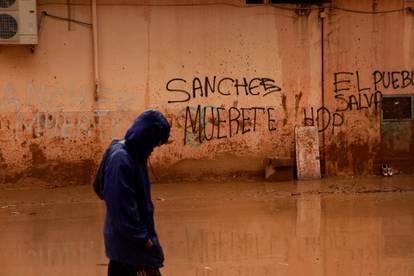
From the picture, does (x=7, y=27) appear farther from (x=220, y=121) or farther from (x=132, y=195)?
(x=132, y=195)

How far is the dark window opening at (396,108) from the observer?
39.9 feet

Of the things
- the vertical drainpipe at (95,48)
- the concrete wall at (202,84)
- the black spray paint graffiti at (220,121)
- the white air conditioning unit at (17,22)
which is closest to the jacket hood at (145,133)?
the white air conditioning unit at (17,22)

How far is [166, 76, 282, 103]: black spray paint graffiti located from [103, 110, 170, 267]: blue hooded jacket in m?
7.16

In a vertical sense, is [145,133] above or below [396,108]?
below

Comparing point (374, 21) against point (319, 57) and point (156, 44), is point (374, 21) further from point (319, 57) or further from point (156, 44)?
point (156, 44)

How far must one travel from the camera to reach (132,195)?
4262mm

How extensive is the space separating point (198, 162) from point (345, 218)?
3.48 metres

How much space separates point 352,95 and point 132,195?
8.37 meters

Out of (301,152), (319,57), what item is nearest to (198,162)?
(301,152)

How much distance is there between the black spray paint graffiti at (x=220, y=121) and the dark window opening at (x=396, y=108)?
1.97 meters

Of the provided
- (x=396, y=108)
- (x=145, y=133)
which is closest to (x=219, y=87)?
(x=396, y=108)

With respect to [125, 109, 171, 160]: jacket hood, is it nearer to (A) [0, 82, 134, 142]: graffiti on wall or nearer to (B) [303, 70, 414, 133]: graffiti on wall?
(A) [0, 82, 134, 142]: graffiti on wall

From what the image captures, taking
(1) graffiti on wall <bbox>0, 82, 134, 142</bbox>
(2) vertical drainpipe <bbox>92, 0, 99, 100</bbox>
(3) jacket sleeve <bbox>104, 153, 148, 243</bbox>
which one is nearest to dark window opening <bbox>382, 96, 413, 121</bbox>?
(1) graffiti on wall <bbox>0, 82, 134, 142</bbox>

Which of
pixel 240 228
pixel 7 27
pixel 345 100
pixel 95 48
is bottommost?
pixel 240 228
